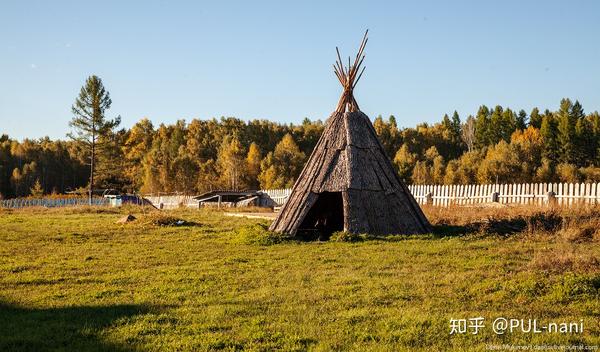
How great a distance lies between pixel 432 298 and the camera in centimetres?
851

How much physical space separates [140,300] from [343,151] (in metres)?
9.85

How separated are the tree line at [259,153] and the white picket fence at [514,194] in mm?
19849

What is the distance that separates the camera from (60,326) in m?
7.23

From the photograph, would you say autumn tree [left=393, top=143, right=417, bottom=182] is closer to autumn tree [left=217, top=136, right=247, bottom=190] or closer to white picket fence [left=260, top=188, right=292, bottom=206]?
autumn tree [left=217, top=136, right=247, bottom=190]

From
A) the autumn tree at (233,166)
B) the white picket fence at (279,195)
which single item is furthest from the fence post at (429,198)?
the autumn tree at (233,166)

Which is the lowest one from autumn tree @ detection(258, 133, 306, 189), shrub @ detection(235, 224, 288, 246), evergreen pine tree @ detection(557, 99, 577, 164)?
shrub @ detection(235, 224, 288, 246)

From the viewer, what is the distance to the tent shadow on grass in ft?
21.1

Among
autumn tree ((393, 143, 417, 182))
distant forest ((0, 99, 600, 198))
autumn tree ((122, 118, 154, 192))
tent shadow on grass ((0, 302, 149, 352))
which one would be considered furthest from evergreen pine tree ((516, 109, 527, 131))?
tent shadow on grass ((0, 302, 149, 352))

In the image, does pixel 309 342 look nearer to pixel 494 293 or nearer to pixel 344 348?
pixel 344 348

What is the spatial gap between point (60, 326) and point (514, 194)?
22.3 m

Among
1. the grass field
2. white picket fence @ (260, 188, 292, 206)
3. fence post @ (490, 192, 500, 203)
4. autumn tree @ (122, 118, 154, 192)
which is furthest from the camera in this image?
autumn tree @ (122, 118, 154, 192)

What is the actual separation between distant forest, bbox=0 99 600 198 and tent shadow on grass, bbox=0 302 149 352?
45.5m

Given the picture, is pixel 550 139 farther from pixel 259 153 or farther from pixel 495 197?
pixel 495 197

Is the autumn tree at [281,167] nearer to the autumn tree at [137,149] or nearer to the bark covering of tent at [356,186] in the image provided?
the autumn tree at [137,149]
